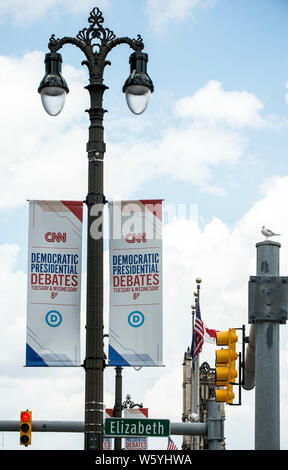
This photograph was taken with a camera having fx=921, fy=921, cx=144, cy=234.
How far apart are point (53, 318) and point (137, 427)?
11.4 feet

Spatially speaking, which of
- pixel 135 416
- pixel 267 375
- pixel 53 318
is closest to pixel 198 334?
pixel 135 416

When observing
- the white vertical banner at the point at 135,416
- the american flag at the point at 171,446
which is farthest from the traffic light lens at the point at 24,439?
the american flag at the point at 171,446

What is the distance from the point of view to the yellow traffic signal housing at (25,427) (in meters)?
25.5

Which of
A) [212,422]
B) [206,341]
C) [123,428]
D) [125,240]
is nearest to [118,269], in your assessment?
[125,240]

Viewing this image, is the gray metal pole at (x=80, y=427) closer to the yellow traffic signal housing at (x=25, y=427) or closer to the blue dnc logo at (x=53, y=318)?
the yellow traffic signal housing at (x=25, y=427)

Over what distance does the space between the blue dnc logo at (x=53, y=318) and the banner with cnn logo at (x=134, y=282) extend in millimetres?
924

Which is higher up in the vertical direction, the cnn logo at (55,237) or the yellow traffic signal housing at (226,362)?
the cnn logo at (55,237)

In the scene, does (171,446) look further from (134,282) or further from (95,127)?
(95,127)

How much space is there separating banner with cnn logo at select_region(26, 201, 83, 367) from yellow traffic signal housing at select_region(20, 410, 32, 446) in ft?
31.2

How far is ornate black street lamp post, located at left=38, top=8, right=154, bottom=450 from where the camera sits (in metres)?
15.0

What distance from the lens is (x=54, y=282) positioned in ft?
53.0

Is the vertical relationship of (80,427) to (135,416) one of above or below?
below

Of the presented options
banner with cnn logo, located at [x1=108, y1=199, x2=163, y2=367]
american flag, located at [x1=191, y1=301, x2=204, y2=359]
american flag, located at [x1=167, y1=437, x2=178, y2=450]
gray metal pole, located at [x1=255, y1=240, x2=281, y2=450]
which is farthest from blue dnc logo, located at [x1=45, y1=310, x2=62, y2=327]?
american flag, located at [x1=167, y1=437, x2=178, y2=450]
